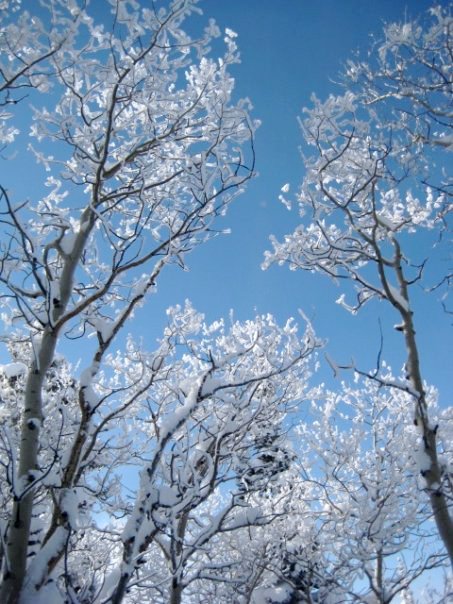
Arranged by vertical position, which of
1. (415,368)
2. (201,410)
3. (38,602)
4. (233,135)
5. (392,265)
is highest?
(233,135)

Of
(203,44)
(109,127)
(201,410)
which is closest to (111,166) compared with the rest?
(109,127)

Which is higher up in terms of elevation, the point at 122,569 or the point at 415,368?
the point at 415,368

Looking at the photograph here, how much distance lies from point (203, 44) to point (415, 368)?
12.5ft

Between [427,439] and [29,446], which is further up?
[427,439]

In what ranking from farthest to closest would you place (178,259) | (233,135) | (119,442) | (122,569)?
(119,442), (233,135), (178,259), (122,569)

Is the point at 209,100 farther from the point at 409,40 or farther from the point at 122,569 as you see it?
the point at 122,569

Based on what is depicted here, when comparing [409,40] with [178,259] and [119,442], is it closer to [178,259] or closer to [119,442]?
[178,259]

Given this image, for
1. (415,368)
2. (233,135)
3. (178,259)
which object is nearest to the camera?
(178,259)

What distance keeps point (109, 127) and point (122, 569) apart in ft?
9.57

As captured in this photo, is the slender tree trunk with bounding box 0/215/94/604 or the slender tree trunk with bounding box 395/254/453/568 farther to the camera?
the slender tree trunk with bounding box 395/254/453/568

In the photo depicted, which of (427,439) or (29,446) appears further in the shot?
(427,439)

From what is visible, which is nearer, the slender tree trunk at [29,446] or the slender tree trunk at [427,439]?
the slender tree trunk at [29,446]

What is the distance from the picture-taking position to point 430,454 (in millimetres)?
3809

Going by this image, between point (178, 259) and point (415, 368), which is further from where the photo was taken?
point (415, 368)
